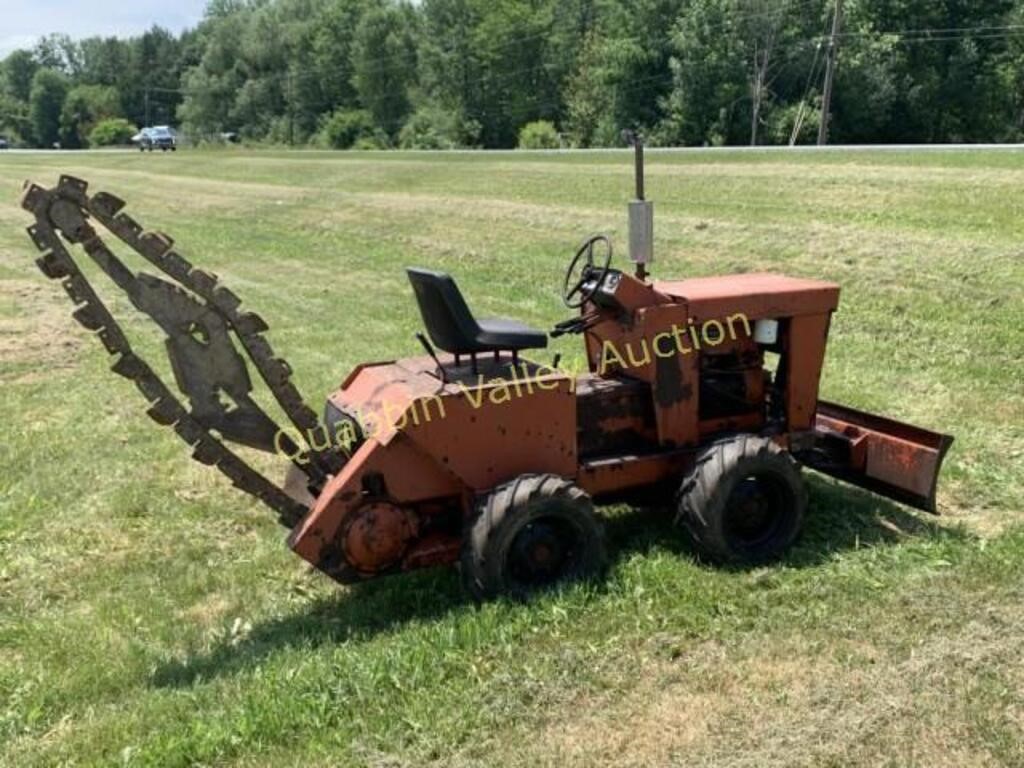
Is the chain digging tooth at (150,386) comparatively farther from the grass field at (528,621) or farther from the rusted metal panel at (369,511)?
the grass field at (528,621)

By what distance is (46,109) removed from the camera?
4754 inches

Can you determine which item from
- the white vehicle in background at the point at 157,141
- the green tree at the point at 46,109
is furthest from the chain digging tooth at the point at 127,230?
the green tree at the point at 46,109

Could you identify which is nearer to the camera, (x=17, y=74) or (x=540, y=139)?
(x=540, y=139)

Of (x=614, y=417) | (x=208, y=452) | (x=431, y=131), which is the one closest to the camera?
(x=208, y=452)

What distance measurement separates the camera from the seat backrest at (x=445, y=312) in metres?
4.29

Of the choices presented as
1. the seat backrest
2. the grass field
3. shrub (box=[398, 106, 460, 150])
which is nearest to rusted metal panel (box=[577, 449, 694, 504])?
the grass field

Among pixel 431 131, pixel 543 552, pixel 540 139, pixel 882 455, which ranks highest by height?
pixel 431 131

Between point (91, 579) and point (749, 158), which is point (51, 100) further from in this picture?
point (91, 579)

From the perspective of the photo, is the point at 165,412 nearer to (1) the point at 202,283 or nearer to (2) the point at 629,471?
(1) the point at 202,283

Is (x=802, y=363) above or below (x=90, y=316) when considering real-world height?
below

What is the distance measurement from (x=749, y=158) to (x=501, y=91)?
51.7 meters

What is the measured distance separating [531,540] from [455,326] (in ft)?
3.23

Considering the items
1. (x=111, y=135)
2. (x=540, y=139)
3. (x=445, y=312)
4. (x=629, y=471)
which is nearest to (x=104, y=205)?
(x=445, y=312)

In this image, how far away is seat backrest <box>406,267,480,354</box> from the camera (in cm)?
A: 429
